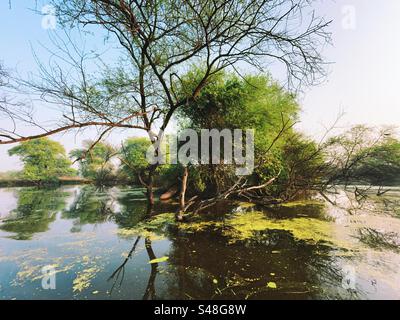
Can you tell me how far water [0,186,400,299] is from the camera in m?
2.82

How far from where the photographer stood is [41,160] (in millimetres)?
30562

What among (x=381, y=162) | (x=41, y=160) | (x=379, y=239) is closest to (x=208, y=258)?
(x=379, y=239)

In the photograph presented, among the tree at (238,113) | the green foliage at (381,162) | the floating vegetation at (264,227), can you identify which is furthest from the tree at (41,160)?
the green foliage at (381,162)

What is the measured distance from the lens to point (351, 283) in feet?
9.57

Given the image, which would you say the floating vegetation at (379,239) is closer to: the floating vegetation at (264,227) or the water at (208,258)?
the water at (208,258)

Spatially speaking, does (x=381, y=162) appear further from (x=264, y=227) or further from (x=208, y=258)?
(x=208, y=258)

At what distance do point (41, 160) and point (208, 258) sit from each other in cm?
3475

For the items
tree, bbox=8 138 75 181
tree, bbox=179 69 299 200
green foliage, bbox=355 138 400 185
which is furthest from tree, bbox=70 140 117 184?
green foliage, bbox=355 138 400 185

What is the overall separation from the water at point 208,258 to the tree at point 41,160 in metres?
26.7

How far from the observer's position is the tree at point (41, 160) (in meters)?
28.6

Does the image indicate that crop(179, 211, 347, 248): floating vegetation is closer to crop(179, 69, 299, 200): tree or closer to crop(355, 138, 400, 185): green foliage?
crop(179, 69, 299, 200): tree
